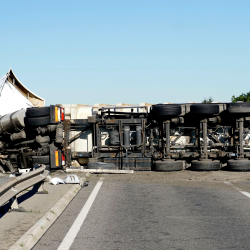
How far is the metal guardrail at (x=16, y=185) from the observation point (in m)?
7.62

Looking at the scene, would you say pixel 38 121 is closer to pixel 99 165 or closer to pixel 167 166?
pixel 99 165

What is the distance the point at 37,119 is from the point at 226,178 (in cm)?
809

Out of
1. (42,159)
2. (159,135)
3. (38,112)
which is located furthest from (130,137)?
(38,112)

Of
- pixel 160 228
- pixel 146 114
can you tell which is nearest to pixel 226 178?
pixel 146 114

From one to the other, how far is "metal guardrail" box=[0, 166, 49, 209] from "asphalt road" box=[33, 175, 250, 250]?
0.92 m

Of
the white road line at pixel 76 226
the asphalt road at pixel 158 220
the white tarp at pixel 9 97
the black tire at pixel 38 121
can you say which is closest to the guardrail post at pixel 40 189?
the asphalt road at pixel 158 220

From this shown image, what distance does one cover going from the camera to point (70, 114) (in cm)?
2111

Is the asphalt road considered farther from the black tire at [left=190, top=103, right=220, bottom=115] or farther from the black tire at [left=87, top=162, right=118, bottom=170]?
the black tire at [left=190, top=103, right=220, bottom=115]

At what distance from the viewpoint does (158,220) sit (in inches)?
334

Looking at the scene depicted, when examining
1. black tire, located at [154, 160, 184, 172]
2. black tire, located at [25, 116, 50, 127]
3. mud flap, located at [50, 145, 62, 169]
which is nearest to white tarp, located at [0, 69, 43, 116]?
black tire, located at [25, 116, 50, 127]

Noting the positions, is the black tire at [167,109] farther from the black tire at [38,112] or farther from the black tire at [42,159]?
the black tire at [42,159]

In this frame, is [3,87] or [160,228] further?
[3,87]

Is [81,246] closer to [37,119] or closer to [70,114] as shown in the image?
[37,119]

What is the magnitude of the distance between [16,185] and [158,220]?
279cm
